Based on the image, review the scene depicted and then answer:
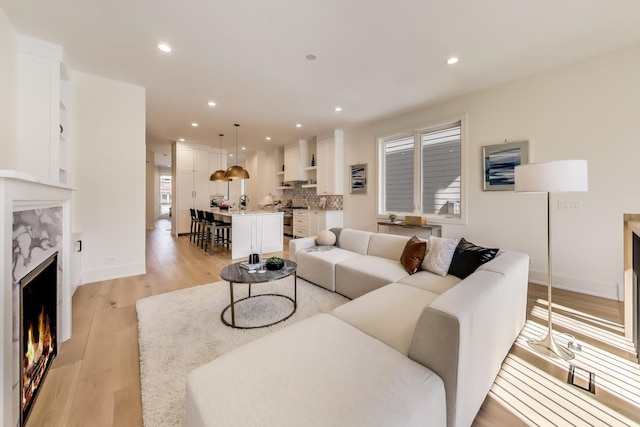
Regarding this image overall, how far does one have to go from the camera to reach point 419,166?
15.8 ft

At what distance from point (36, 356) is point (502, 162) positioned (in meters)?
5.17

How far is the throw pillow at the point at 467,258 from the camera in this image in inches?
89.7

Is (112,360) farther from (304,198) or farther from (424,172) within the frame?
(304,198)

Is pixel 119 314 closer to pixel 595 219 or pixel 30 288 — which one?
pixel 30 288

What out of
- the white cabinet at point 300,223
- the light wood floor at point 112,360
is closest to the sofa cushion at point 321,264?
the light wood floor at point 112,360

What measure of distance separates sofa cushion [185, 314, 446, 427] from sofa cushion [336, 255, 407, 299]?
127 centimetres

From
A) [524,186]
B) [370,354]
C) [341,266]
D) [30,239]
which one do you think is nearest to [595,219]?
[524,186]

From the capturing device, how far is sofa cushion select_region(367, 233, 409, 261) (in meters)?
3.09

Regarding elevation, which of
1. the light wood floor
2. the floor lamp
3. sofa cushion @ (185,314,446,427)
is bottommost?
the light wood floor

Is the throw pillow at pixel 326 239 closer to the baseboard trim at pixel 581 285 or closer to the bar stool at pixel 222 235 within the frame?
the bar stool at pixel 222 235

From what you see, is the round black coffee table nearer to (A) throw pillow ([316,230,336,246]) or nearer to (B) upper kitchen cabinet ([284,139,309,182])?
(A) throw pillow ([316,230,336,246])

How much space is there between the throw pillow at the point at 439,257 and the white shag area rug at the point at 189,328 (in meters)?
1.01

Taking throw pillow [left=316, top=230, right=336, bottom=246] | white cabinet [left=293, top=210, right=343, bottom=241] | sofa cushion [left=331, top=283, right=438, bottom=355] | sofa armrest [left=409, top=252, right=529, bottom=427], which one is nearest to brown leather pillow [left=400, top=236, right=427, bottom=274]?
sofa cushion [left=331, top=283, right=438, bottom=355]

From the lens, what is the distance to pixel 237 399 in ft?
3.05
